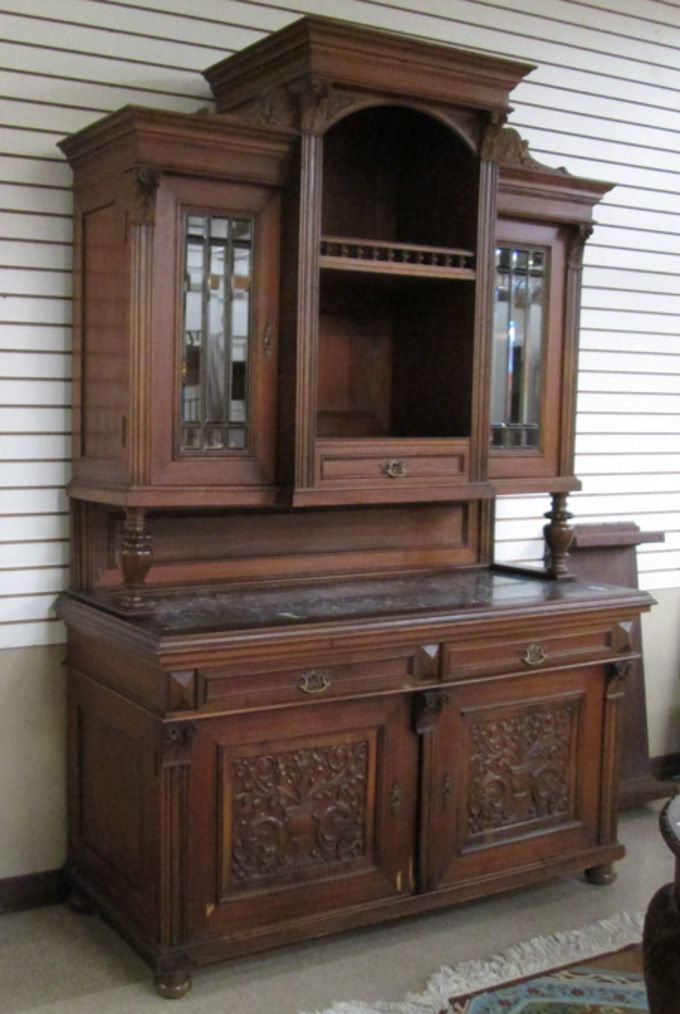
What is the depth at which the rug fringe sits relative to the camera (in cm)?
316

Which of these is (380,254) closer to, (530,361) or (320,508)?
(530,361)

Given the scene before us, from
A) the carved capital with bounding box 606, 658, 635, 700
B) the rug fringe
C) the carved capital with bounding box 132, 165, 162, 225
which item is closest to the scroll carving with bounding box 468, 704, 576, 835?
the carved capital with bounding box 606, 658, 635, 700

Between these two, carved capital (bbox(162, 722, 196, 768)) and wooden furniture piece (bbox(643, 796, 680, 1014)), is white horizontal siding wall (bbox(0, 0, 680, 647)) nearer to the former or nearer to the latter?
carved capital (bbox(162, 722, 196, 768))

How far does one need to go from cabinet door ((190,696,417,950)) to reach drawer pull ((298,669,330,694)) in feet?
0.20

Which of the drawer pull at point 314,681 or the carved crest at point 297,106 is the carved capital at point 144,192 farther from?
the drawer pull at point 314,681

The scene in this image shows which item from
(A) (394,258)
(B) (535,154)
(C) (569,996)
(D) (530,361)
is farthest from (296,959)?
(B) (535,154)

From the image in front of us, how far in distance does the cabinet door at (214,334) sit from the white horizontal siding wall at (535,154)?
1.61ft

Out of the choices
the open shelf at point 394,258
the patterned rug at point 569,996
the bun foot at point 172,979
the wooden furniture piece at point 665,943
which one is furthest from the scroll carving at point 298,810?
the open shelf at point 394,258

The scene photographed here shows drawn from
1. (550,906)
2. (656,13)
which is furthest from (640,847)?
(656,13)

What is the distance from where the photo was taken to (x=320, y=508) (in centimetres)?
391

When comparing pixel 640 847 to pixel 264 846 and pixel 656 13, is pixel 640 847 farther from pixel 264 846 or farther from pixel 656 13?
pixel 656 13

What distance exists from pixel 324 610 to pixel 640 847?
5.63ft

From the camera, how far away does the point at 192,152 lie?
3.24 meters

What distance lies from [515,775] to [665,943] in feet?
5.20
